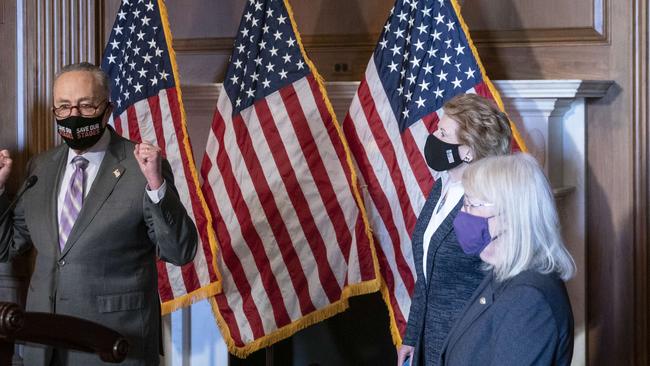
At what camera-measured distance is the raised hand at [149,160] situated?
2.51m

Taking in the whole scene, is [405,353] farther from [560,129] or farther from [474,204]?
[560,129]

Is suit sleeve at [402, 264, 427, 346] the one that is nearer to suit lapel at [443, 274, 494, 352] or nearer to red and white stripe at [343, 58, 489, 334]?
suit lapel at [443, 274, 494, 352]

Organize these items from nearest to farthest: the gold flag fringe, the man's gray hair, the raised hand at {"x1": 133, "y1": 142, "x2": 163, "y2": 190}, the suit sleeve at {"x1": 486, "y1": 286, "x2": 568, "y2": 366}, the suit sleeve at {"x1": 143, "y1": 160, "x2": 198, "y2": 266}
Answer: the suit sleeve at {"x1": 486, "y1": 286, "x2": 568, "y2": 366}
the raised hand at {"x1": 133, "y1": 142, "x2": 163, "y2": 190}
the suit sleeve at {"x1": 143, "y1": 160, "x2": 198, "y2": 266}
the man's gray hair
the gold flag fringe

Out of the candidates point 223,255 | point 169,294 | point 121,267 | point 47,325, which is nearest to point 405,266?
point 223,255

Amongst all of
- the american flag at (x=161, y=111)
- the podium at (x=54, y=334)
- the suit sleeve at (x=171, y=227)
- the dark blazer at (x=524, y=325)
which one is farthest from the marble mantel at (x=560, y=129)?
the podium at (x=54, y=334)

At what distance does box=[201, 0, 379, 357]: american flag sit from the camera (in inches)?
150

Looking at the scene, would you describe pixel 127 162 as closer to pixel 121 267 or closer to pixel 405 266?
pixel 121 267

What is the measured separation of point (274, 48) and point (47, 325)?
2.52m

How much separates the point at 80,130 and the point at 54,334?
4.45 feet

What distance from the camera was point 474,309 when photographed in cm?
219

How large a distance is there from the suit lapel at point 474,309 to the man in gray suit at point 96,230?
0.88 meters

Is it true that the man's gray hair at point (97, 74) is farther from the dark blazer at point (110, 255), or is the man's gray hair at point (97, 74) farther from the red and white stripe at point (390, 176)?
the red and white stripe at point (390, 176)

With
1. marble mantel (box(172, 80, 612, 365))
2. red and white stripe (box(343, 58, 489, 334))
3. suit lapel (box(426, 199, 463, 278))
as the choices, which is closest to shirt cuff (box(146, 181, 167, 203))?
suit lapel (box(426, 199, 463, 278))

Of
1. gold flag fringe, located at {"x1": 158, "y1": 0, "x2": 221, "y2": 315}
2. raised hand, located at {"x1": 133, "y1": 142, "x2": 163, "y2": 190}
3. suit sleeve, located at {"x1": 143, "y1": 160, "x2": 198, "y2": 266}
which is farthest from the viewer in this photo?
gold flag fringe, located at {"x1": 158, "y1": 0, "x2": 221, "y2": 315}
